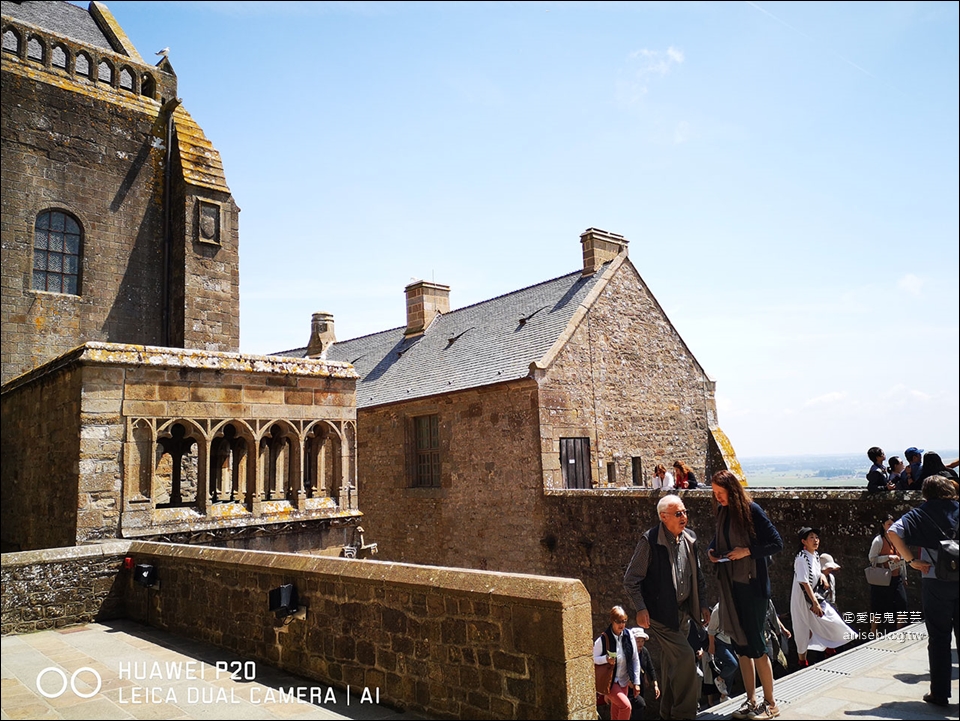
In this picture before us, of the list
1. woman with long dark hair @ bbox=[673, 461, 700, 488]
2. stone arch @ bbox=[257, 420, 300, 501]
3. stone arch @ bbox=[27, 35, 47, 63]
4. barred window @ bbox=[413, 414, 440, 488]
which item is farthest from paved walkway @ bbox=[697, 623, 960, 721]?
stone arch @ bbox=[27, 35, 47, 63]

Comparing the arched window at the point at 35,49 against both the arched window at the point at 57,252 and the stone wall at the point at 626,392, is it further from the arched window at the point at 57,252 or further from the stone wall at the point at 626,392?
the stone wall at the point at 626,392

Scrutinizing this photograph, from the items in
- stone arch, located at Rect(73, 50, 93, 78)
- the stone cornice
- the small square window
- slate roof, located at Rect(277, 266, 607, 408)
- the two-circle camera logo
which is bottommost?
the two-circle camera logo

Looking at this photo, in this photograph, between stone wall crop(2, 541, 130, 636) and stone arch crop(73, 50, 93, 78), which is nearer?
stone wall crop(2, 541, 130, 636)

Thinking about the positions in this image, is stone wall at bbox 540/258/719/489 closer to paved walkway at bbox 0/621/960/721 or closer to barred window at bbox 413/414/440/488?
barred window at bbox 413/414/440/488

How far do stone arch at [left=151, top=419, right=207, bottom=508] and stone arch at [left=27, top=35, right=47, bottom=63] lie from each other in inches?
321

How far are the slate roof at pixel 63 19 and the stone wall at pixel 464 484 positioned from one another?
1167cm

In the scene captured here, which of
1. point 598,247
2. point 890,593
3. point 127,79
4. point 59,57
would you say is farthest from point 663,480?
point 59,57

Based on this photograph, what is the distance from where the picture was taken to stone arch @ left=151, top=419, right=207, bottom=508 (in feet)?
31.5

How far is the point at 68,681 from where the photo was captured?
5383 mm

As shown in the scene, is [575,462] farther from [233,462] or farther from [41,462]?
[41,462]

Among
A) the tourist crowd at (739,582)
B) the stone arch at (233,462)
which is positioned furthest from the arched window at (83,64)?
the tourist crowd at (739,582)

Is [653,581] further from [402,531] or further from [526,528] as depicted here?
[402,531]

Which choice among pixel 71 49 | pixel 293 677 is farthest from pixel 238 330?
pixel 293 677

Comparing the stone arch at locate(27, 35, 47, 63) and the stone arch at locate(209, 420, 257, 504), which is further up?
the stone arch at locate(27, 35, 47, 63)
